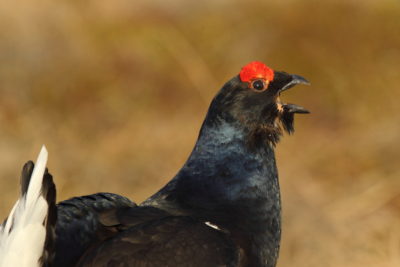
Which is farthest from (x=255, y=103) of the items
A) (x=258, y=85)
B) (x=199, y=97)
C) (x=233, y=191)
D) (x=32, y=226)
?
(x=199, y=97)

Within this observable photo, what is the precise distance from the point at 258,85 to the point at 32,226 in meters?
1.09

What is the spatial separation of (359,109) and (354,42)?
64.0 inches

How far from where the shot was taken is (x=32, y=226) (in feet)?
9.52

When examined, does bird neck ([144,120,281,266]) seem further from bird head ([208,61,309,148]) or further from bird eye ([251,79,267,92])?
bird eye ([251,79,267,92])

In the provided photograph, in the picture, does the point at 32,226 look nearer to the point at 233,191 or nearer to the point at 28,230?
the point at 28,230

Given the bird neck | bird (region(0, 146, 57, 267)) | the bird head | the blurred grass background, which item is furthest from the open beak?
the blurred grass background

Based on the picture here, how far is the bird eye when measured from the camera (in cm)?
363

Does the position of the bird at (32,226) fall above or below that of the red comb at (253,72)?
below

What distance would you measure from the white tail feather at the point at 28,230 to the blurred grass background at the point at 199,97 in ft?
8.29

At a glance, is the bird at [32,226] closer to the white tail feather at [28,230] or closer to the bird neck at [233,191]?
the white tail feather at [28,230]

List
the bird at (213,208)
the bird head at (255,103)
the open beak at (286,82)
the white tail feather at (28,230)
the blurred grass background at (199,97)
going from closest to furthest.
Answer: the white tail feather at (28,230) < the bird at (213,208) < the bird head at (255,103) < the open beak at (286,82) < the blurred grass background at (199,97)

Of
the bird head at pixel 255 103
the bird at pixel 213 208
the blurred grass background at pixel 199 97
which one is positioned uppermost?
the blurred grass background at pixel 199 97

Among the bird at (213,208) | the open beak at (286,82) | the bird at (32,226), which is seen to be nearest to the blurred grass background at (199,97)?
the open beak at (286,82)

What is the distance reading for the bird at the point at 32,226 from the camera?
2.89 m
